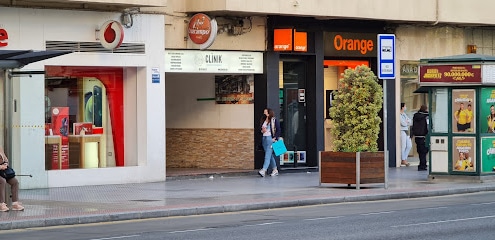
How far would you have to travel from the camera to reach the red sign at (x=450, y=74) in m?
26.7

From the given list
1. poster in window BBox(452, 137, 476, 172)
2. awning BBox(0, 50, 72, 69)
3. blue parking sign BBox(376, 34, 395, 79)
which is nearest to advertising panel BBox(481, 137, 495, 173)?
poster in window BBox(452, 137, 476, 172)

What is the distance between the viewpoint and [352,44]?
32.3 m

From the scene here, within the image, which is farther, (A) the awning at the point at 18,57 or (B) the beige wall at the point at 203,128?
(B) the beige wall at the point at 203,128

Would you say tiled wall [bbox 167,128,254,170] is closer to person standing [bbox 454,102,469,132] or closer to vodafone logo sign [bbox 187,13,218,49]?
vodafone logo sign [bbox 187,13,218,49]

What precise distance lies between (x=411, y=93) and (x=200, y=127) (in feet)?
24.1

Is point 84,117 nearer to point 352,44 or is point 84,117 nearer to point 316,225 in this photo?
point 352,44

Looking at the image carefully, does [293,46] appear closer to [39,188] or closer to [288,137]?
[288,137]

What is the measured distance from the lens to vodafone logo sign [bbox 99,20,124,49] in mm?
25797

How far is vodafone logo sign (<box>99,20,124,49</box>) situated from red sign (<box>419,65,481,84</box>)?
289 inches

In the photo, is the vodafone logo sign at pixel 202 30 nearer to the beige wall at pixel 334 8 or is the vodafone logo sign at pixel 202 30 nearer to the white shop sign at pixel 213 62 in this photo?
the beige wall at pixel 334 8

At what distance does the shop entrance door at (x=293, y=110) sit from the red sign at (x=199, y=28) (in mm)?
3921

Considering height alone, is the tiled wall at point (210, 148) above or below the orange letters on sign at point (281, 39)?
below

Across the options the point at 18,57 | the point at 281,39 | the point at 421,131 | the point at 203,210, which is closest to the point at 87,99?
the point at 281,39

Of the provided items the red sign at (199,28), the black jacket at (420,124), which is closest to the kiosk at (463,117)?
the black jacket at (420,124)
